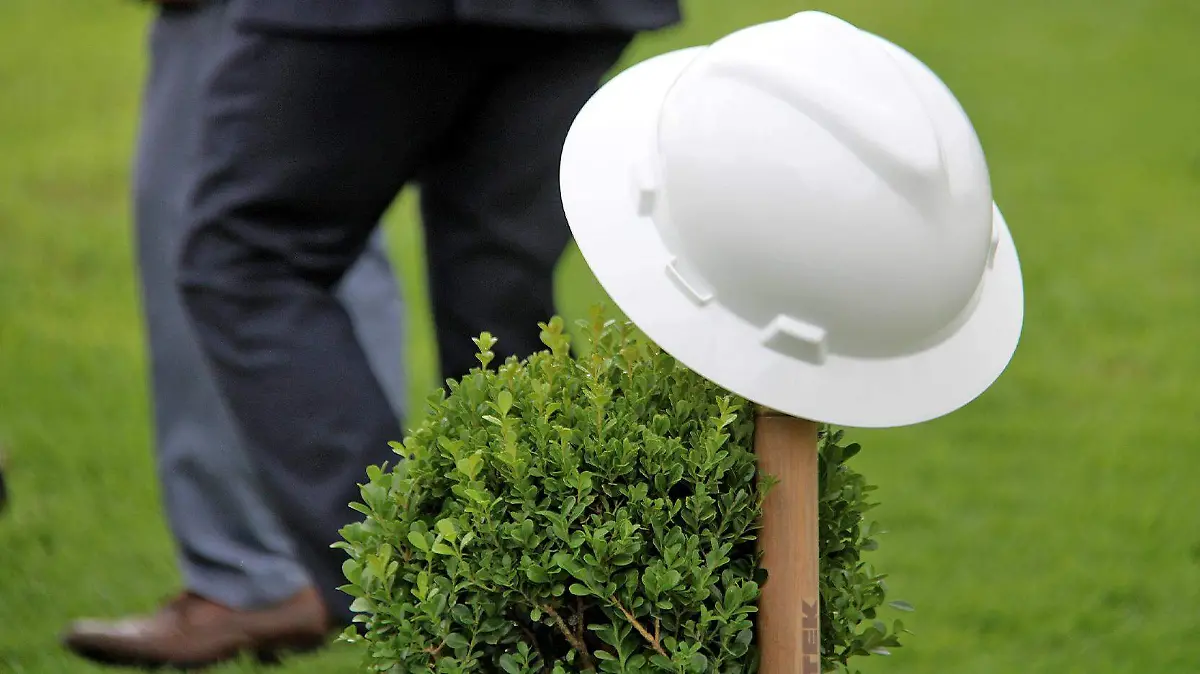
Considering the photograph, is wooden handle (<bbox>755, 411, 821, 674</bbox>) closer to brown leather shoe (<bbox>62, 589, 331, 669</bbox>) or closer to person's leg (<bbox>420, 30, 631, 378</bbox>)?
person's leg (<bbox>420, 30, 631, 378</bbox>)

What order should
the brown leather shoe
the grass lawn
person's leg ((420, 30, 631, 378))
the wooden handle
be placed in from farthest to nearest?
1. the grass lawn
2. the brown leather shoe
3. person's leg ((420, 30, 631, 378))
4. the wooden handle

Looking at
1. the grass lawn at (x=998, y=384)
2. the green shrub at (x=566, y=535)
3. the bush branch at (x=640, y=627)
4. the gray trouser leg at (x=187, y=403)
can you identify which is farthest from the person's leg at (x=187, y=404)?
the bush branch at (x=640, y=627)

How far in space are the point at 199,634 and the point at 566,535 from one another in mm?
1836

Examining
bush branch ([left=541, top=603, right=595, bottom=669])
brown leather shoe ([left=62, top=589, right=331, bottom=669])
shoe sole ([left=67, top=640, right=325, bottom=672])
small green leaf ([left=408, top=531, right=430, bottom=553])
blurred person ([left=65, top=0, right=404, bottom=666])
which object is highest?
blurred person ([left=65, top=0, right=404, bottom=666])

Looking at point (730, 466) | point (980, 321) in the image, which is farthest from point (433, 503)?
point (980, 321)

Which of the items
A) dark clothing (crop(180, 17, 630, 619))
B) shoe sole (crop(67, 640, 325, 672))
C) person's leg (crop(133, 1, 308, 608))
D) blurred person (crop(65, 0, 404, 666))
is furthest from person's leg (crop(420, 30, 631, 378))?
shoe sole (crop(67, 640, 325, 672))

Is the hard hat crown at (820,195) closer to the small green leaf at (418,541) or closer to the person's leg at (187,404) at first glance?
the small green leaf at (418,541)

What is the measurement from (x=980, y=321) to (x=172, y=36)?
7.17 ft

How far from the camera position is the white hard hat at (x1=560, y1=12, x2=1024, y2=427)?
62.3 inches

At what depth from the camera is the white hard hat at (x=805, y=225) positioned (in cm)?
158

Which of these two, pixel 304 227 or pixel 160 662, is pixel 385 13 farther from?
pixel 160 662

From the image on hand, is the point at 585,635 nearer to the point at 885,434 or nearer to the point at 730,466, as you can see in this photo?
the point at 730,466

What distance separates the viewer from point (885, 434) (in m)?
4.70

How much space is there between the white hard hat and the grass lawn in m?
1.69
